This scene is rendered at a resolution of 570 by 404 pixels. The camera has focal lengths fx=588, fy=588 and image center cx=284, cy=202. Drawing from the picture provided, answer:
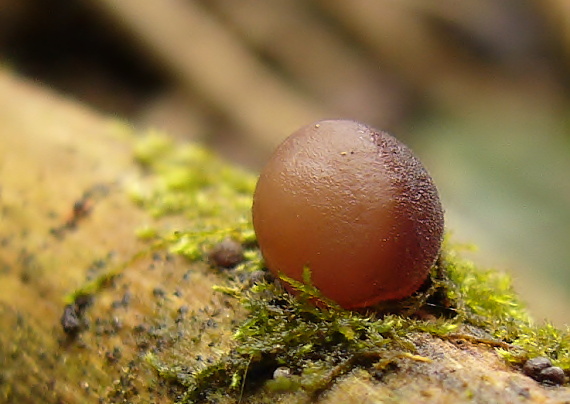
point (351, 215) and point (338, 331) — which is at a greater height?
point (351, 215)

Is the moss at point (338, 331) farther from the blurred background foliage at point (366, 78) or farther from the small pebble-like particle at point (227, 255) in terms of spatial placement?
the blurred background foliage at point (366, 78)

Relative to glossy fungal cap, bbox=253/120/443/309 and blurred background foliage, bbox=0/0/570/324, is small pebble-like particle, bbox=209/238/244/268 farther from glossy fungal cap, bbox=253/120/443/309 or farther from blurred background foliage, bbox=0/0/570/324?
blurred background foliage, bbox=0/0/570/324

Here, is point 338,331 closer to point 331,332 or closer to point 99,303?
point 331,332

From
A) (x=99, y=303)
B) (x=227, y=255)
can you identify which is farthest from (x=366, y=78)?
(x=99, y=303)

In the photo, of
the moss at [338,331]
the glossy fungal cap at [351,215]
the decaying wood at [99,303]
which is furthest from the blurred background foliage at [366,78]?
the glossy fungal cap at [351,215]

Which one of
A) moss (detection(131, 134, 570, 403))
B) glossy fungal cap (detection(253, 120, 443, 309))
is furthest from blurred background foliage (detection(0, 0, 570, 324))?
glossy fungal cap (detection(253, 120, 443, 309))

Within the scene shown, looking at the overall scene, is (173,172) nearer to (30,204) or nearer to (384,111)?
(30,204)

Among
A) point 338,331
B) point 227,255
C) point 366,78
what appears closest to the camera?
point 338,331
